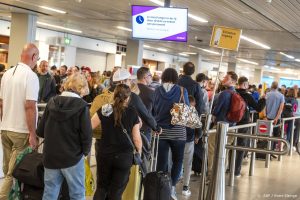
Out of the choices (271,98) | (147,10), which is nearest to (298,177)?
(271,98)

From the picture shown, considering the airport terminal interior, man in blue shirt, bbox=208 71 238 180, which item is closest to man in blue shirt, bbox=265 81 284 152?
the airport terminal interior

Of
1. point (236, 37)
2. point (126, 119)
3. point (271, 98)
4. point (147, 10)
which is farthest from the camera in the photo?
point (271, 98)

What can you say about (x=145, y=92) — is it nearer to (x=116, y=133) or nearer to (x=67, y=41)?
(x=116, y=133)

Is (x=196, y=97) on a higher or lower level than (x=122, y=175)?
higher

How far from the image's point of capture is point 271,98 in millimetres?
9531

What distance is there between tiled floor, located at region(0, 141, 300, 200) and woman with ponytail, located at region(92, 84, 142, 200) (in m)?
1.84

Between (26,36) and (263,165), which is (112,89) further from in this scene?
(26,36)

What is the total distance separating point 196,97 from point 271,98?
389 centimetres

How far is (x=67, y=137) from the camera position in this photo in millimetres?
3672

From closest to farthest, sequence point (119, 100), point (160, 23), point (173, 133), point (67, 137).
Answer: point (67, 137) < point (119, 100) < point (173, 133) < point (160, 23)

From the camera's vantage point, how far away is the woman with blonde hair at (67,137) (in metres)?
3.66

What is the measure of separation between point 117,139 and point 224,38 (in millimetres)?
2738

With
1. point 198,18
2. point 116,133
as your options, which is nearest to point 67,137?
point 116,133

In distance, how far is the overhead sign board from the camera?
28.5ft
